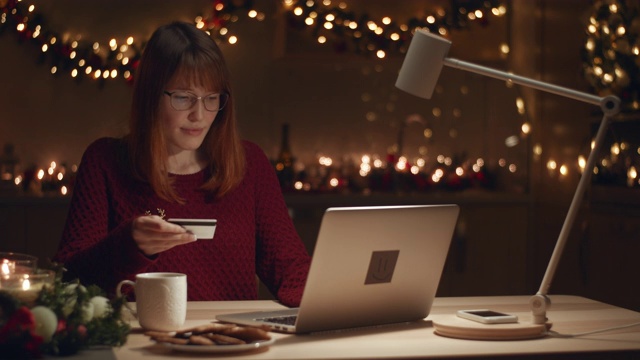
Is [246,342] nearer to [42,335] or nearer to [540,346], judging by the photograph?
[42,335]

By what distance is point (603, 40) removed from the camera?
355 centimetres

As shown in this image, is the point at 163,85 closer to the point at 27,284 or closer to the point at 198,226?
the point at 198,226

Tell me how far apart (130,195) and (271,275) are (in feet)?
1.23

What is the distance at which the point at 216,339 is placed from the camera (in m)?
1.49

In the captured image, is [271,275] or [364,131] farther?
[364,131]

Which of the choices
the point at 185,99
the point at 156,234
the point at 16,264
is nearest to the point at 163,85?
the point at 185,99

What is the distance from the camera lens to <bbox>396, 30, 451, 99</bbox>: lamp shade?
5.97 feet

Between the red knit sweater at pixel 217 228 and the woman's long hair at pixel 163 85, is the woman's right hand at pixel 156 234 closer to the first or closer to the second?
the red knit sweater at pixel 217 228

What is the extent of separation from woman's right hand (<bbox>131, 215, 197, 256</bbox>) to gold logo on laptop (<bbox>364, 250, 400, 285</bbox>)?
30 centimetres

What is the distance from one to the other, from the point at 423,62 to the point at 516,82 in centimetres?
18

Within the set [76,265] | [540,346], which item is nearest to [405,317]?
[540,346]

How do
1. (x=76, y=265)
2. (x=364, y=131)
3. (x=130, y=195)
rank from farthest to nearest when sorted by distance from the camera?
(x=364, y=131), (x=130, y=195), (x=76, y=265)

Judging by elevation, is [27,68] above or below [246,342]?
above

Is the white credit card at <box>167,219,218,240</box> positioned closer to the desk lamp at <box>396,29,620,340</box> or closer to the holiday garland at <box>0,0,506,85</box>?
the desk lamp at <box>396,29,620,340</box>
